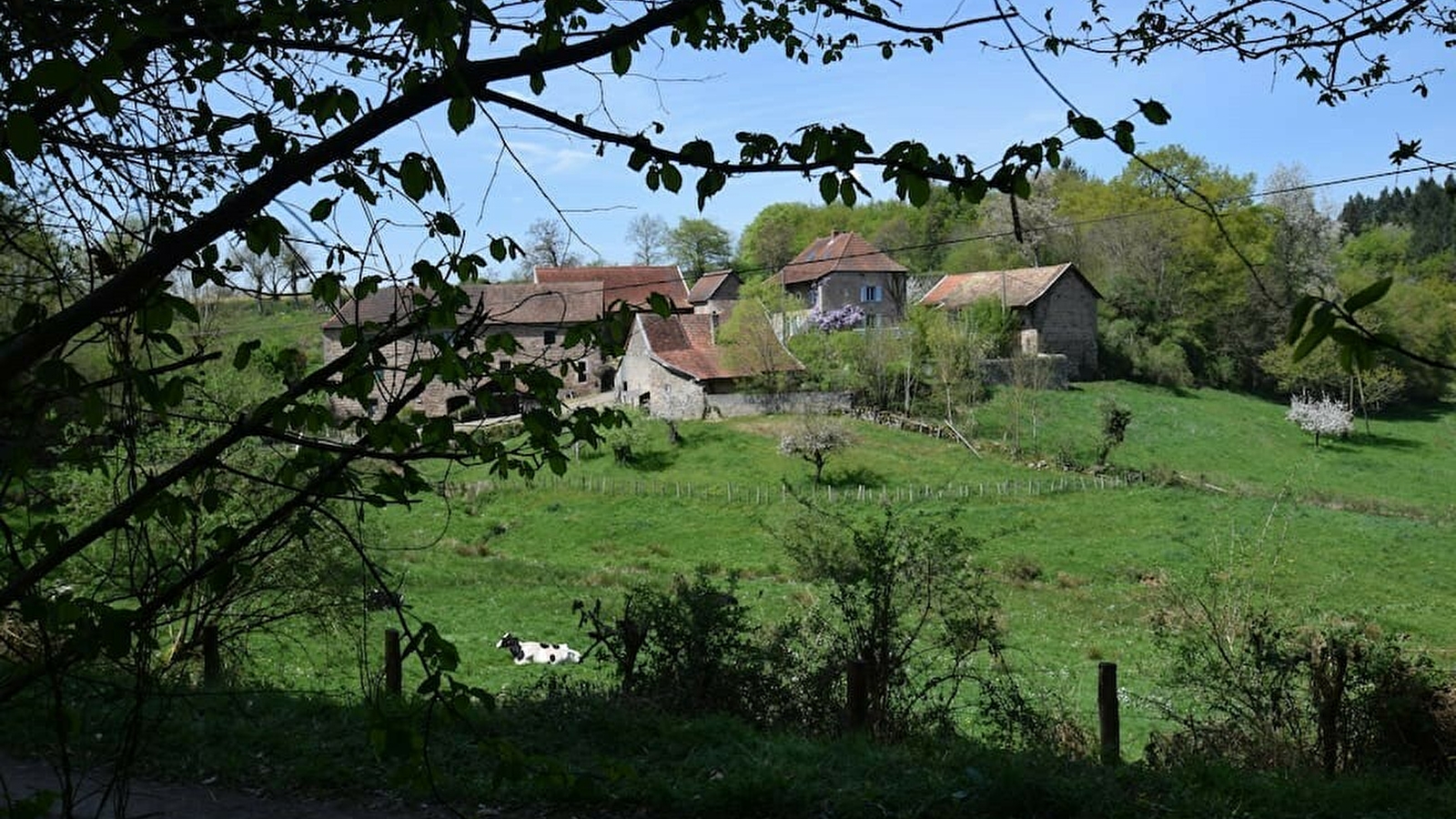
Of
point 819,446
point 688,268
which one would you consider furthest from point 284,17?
point 688,268

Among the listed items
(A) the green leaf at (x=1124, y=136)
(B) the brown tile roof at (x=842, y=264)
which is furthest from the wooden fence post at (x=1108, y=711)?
(B) the brown tile roof at (x=842, y=264)

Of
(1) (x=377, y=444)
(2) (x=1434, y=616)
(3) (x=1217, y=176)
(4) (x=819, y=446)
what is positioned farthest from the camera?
(3) (x=1217, y=176)

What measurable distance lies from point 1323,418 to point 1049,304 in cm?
1250

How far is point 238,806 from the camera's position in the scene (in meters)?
6.35

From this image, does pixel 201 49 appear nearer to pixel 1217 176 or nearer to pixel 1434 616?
pixel 1434 616

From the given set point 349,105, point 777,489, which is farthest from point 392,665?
point 777,489

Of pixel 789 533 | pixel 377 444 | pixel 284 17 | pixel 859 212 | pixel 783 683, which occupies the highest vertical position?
pixel 859 212

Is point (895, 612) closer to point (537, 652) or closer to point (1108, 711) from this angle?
point (1108, 711)

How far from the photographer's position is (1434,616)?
69.1 ft

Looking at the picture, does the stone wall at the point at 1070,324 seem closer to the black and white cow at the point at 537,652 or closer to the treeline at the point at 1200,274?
the treeline at the point at 1200,274

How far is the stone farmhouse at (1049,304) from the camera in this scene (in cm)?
5006

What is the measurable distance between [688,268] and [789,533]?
6743 cm

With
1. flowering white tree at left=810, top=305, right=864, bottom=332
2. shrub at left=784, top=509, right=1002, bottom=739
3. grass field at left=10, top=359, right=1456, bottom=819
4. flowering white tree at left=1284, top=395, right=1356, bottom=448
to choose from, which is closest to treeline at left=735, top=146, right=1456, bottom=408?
flowering white tree at left=1284, top=395, right=1356, bottom=448

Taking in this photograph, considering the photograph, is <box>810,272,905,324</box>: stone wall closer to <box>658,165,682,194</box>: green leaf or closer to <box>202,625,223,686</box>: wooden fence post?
<box>202,625,223,686</box>: wooden fence post
